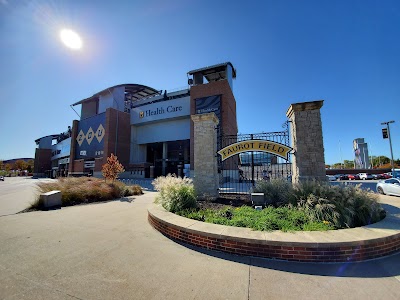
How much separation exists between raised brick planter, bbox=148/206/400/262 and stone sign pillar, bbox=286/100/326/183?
331 centimetres

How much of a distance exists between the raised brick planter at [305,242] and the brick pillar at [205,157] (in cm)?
474

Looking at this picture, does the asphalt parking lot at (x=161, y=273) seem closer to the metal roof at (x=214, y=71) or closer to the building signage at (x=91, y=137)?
the metal roof at (x=214, y=71)

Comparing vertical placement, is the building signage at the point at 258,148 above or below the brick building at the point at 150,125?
below

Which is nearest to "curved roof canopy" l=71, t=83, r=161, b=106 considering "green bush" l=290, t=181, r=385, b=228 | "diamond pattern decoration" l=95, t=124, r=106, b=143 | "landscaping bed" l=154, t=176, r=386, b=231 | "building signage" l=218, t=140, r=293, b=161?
"diamond pattern decoration" l=95, t=124, r=106, b=143

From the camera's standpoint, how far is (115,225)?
20.0ft

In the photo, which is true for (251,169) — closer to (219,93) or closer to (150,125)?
(219,93)

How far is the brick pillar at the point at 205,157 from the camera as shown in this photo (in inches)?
368

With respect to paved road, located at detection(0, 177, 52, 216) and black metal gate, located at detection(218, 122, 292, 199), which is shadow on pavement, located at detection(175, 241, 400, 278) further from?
paved road, located at detection(0, 177, 52, 216)

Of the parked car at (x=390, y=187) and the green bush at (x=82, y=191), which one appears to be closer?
the green bush at (x=82, y=191)

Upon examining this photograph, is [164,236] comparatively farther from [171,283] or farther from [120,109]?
[120,109]

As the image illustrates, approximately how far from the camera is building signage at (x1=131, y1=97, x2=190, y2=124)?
33.9 metres

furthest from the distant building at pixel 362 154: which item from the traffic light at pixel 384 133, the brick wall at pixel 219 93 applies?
the brick wall at pixel 219 93

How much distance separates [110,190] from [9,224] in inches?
216

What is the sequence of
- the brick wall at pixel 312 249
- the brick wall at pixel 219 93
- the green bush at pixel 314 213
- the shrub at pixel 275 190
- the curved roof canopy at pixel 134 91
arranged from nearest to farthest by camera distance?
the brick wall at pixel 312 249, the green bush at pixel 314 213, the shrub at pixel 275 190, the brick wall at pixel 219 93, the curved roof canopy at pixel 134 91
